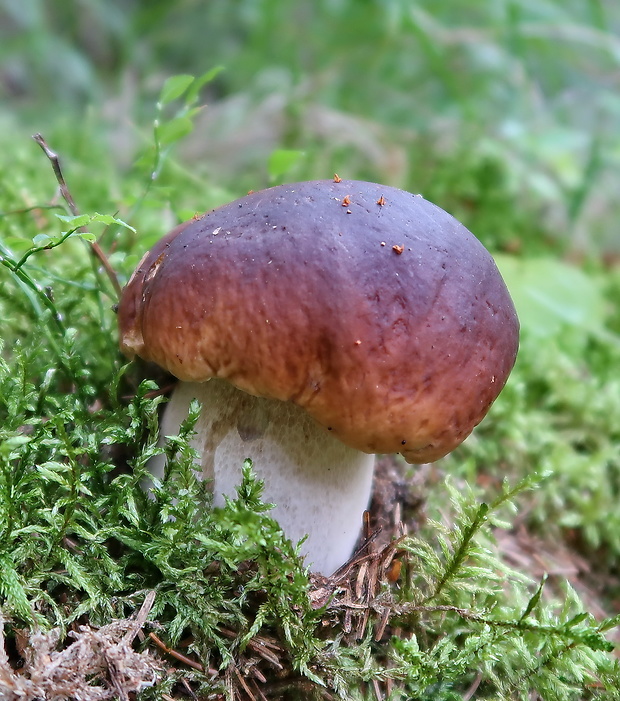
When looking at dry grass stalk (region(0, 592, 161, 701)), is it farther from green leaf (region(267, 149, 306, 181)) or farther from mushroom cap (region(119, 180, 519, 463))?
green leaf (region(267, 149, 306, 181))

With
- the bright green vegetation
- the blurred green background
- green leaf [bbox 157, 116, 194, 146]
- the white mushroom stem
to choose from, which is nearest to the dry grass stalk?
the bright green vegetation

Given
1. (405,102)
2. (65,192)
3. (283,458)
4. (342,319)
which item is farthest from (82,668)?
(405,102)

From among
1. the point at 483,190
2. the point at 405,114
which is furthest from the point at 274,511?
the point at 405,114

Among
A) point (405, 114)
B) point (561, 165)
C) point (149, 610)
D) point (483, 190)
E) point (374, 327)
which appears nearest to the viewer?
point (374, 327)

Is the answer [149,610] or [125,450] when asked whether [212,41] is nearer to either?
[125,450]

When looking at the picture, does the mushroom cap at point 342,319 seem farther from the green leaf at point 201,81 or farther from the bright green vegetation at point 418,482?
the green leaf at point 201,81

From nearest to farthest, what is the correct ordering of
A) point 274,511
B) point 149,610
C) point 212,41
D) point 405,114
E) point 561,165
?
point 149,610 → point 274,511 → point 561,165 → point 405,114 → point 212,41

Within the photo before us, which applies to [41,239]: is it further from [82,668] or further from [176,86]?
[82,668]
